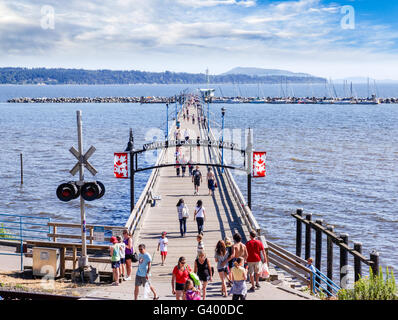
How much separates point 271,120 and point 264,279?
11085 cm

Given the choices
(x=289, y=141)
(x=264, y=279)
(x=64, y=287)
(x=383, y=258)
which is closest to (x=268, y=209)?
(x=383, y=258)

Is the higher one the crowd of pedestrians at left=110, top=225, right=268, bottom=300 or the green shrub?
the crowd of pedestrians at left=110, top=225, right=268, bottom=300

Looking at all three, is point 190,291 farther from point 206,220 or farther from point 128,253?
point 206,220

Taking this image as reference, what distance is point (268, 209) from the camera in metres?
→ 36.7

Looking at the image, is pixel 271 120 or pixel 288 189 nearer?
pixel 288 189

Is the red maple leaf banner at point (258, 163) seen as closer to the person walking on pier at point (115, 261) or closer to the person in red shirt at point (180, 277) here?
the person walking on pier at point (115, 261)

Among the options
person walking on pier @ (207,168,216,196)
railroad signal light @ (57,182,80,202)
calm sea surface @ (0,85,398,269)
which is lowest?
calm sea surface @ (0,85,398,269)

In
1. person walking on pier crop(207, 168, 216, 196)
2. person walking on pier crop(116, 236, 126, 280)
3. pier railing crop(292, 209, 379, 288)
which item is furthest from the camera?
person walking on pier crop(207, 168, 216, 196)

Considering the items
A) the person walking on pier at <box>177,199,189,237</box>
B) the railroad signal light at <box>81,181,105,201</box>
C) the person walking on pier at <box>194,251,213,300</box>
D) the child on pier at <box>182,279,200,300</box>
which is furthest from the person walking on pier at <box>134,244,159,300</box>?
the person walking on pier at <box>177,199,189,237</box>

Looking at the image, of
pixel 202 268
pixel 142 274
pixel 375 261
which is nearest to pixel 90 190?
pixel 142 274

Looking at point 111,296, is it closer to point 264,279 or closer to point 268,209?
point 264,279

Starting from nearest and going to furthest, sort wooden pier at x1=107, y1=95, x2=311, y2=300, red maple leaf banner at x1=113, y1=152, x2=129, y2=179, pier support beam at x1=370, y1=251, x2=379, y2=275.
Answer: wooden pier at x1=107, y1=95, x2=311, y2=300, pier support beam at x1=370, y1=251, x2=379, y2=275, red maple leaf banner at x1=113, y1=152, x2=129, y2=179

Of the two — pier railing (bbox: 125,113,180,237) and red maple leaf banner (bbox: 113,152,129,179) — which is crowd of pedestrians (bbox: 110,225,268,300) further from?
red maple leaf banner (bbox: 113,152,129,179)

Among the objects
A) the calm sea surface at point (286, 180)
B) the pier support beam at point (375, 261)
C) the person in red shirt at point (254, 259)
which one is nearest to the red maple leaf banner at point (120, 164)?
the person in red shirt at point (254, 259)
